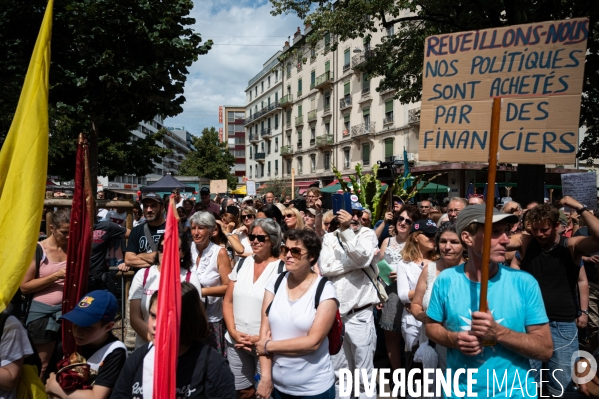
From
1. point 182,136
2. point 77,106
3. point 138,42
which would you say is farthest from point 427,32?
point 182,136

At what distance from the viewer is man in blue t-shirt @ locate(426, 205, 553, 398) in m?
2.12

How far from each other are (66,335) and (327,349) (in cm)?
159

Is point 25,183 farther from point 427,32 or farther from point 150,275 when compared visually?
point 427,32

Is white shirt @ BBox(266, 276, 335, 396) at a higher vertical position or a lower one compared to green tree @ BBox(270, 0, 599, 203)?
lower

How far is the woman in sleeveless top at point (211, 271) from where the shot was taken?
3.94 meters

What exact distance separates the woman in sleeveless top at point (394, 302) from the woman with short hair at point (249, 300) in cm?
178

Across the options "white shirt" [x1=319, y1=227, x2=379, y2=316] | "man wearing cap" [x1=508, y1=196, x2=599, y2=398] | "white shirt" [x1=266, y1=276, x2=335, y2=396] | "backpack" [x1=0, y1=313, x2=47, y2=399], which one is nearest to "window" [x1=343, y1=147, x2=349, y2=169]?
"white shirt" [x1=319, y1=227, x2=379, y2=316]

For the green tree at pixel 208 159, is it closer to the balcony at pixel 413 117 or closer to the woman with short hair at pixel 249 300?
the balcony at pixel 413 117

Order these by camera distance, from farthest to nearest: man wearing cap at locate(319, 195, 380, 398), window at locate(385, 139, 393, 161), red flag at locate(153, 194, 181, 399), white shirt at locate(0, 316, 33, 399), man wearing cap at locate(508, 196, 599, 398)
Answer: window at locate(385, 139, 393, 161) → man wearing cap at locate(319, 195, 380, 398) → man wearing cap at locate(508, 196, 599, 398) → white shirt at locate(0, 316, 33, 399) → red flag at locate(153, 194, 181, 399)

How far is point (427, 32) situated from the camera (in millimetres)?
11461

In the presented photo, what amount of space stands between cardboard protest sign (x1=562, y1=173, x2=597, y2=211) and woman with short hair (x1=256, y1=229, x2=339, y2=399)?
2.96 m

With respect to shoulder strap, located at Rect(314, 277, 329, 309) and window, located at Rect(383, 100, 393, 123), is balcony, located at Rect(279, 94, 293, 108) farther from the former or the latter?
shoulder strap, located at Rect(314, 277, 329, 309)

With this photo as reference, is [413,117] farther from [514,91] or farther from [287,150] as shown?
[514,91]

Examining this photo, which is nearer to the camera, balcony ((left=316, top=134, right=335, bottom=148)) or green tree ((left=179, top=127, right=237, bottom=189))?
balcony ((left=316, top=134, right=335, bottom=148))
